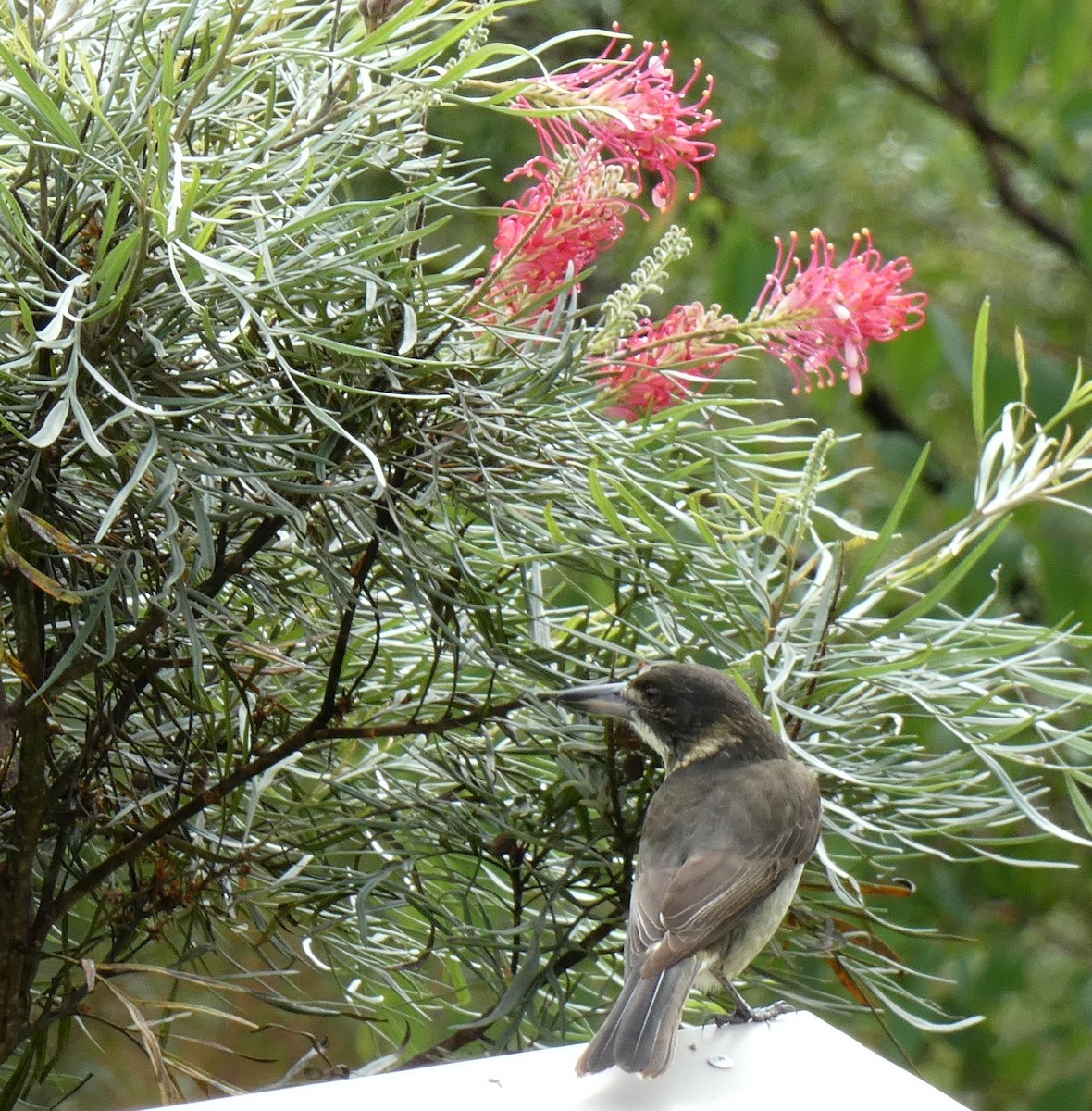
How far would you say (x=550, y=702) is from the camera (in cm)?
67

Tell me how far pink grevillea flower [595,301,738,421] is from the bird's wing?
210mm

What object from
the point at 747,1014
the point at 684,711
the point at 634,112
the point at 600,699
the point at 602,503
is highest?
the point at 634,112

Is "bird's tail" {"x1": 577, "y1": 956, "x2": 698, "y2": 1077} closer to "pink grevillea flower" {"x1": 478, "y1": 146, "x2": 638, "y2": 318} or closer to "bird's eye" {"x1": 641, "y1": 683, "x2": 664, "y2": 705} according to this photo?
"bird's eye" {"x1": 641, "y1": 683, "x2": 664, "y2": 705}

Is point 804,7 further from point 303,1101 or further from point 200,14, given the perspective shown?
point 303,1101

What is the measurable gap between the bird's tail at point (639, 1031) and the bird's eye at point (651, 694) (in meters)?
0.13

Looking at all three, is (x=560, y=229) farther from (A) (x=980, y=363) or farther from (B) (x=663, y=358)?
(A) (x=980, y=363)

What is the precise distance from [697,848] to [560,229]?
0.41 m

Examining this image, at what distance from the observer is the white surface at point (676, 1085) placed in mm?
505

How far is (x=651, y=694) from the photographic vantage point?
74 centimetres

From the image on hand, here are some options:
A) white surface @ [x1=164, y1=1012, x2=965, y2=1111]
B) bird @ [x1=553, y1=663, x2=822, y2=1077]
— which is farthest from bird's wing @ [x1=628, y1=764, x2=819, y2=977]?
white surface @ [x1=164, y1=1012, x2=965, y2=1111]

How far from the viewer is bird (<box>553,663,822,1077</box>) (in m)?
0.66

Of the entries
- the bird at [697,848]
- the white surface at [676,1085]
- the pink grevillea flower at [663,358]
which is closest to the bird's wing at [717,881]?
the bird at [697,848]

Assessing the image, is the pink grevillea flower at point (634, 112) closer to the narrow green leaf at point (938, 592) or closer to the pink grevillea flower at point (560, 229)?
the pink grevillea flower at point (560, 229)

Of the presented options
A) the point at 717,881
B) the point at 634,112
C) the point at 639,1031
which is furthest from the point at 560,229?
the point at 717,881
